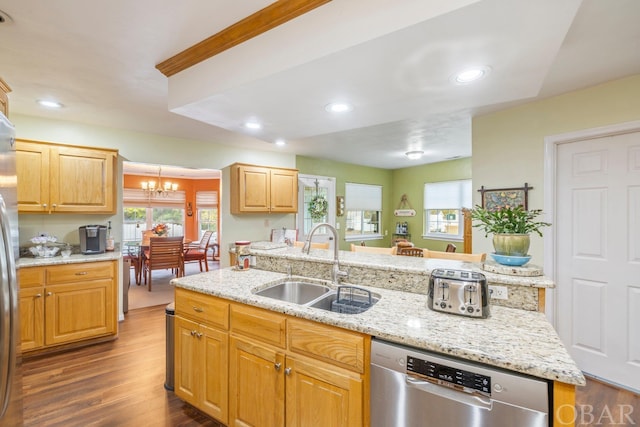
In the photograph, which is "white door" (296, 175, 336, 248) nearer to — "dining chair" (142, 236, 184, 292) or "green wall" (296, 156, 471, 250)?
"green wall" (296, 156, 471, 250)

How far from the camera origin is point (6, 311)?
1.15 meters

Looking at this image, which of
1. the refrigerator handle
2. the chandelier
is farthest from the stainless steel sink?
the chandelier

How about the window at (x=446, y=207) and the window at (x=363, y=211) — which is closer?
the window at (x=446, y=207)

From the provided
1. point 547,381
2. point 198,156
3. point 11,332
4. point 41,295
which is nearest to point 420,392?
point 547,381

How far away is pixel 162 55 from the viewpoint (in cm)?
199

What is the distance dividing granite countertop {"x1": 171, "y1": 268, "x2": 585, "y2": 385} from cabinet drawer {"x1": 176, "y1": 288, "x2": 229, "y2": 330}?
79 millimetres

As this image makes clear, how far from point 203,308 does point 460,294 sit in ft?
5.08

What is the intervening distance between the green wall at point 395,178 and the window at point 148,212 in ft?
15.9

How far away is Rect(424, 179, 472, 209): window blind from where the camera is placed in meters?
5.75

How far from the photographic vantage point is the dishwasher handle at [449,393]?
1051 mm

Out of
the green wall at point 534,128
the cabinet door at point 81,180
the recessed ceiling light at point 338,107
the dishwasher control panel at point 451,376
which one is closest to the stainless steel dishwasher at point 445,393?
the dishwasher control panel at point 451,376

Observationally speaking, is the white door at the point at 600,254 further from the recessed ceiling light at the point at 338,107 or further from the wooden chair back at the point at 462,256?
the recessed ceiling light at the point at 338,107

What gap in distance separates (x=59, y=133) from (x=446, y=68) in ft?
13.5

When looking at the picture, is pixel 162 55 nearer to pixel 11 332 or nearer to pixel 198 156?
pixel 11 332
